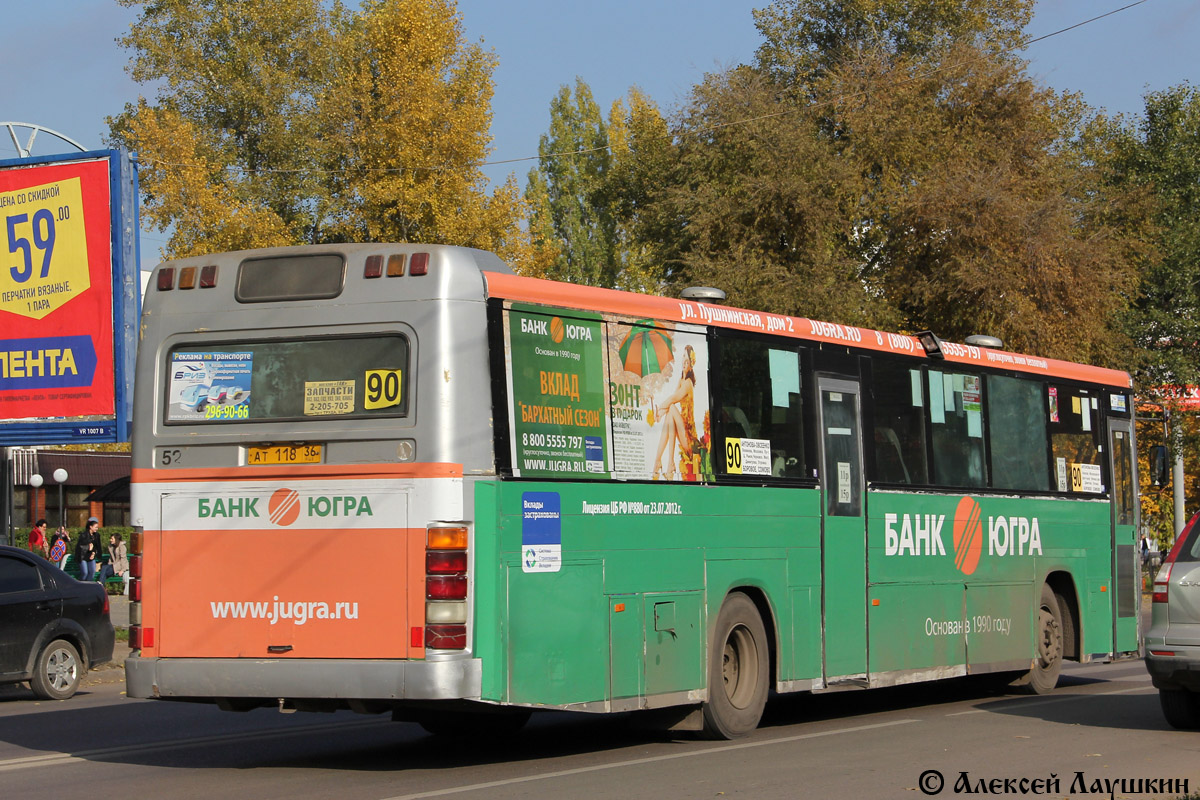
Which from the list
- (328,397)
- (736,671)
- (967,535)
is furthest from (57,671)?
(967,535)

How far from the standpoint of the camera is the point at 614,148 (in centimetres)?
6303

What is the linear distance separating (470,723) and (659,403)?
311 cm

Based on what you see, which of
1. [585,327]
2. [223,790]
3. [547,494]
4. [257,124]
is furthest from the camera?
[257,124]

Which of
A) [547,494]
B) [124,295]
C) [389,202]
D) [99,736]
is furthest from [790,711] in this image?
[389,202]

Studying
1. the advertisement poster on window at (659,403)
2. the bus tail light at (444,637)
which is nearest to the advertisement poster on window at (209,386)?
the bus tail light at (444,637)

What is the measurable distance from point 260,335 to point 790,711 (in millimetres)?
6905

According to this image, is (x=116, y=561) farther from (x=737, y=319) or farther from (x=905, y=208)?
(x=737, y=319)

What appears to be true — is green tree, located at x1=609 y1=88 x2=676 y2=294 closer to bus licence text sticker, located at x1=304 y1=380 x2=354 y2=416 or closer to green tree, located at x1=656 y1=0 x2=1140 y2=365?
green tree, located at x1=656 y1=0 x2=1140 y2=365

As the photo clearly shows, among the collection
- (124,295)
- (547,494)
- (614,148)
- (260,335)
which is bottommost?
(547,494)

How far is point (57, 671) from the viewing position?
15297 mm

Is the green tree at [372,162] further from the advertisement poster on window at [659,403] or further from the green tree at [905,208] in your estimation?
the advertisement poster on window at [659,403]

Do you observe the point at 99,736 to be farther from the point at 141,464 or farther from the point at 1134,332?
the point at 1134,332

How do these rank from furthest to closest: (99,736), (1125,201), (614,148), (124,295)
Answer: (614,148) → (1125,201) → (124,295) → (99,736)

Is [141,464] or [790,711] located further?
[790,711]
